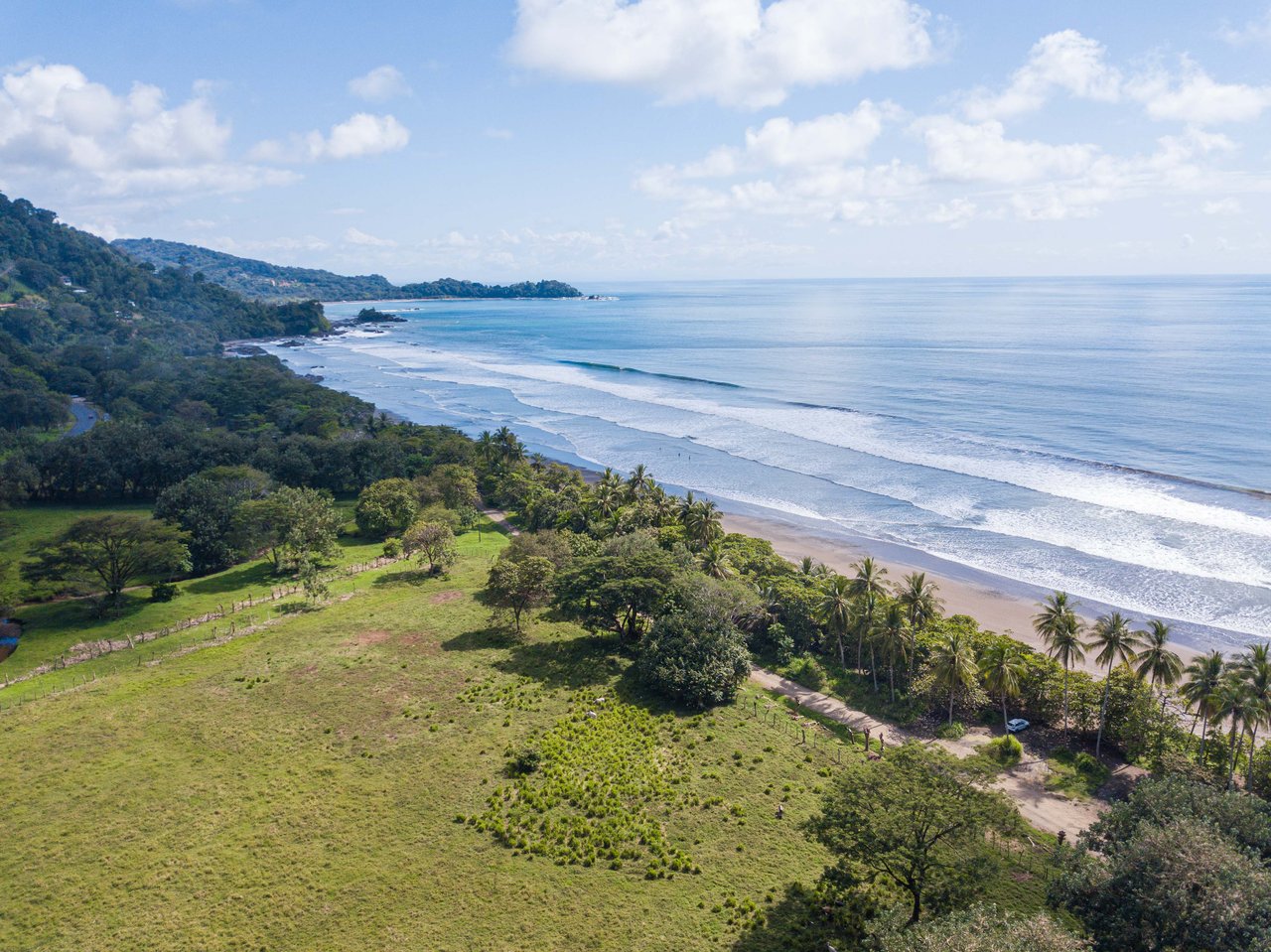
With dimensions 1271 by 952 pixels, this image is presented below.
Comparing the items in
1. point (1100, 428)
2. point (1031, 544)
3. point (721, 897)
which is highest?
point (1100, 428)

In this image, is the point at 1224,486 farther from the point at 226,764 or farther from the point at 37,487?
the point at 37,487

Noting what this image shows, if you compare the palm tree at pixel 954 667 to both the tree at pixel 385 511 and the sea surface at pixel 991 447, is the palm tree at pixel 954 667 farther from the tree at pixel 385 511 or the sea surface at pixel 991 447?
the tree at pixel 385 511

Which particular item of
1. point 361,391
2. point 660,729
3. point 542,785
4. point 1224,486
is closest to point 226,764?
point 542,785

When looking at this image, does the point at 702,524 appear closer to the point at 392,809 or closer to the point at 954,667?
the point at 954,667

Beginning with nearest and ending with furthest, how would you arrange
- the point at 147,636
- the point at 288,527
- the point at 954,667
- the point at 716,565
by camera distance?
the point at 954,667
the point at 147,636
the point at 716,565
the point at 288,527

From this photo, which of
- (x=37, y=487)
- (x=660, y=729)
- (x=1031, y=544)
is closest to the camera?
(x=660, y=729)

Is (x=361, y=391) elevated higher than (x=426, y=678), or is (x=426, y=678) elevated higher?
(x=361, y=391)

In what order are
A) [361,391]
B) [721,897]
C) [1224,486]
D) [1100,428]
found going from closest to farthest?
[721,897]
[1224,486]
[1100,428]
[361,391]

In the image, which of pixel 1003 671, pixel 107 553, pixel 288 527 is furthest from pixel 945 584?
pixel 107 553
